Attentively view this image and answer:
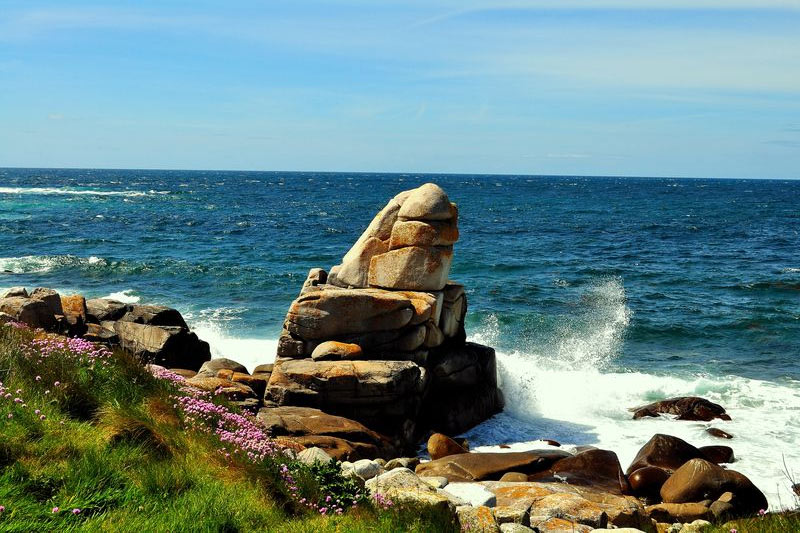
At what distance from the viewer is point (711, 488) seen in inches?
518

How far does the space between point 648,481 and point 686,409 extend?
227 inches

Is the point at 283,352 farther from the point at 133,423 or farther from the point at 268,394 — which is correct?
the point at 133,423

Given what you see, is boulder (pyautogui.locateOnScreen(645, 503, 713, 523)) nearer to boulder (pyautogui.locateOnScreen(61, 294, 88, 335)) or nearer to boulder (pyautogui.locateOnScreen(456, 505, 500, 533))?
boulder (pyautogui.locateOnScreen(456, 505, 500, 533))

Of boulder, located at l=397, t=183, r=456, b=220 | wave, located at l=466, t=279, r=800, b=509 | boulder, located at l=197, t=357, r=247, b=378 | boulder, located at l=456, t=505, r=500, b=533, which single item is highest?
boulder, located at l=397, t=183, r=456, b=220

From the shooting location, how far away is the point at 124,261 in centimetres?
4131

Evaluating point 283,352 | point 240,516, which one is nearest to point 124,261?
point 283,352

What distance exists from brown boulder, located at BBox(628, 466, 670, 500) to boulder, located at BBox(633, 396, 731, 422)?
5.19 m

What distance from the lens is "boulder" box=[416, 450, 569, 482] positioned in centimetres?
1348

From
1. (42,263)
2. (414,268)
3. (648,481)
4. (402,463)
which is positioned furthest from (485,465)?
(42,263)

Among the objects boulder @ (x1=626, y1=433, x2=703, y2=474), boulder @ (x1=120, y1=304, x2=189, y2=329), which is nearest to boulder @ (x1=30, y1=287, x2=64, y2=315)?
boulder @ (x1=120, y1=304, x2=189, y2=329)

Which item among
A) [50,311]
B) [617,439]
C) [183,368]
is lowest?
[617,439]

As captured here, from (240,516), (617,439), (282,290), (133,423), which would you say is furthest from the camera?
(282,290)

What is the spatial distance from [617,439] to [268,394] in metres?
8.75

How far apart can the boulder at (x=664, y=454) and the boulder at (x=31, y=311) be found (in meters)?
14.3
